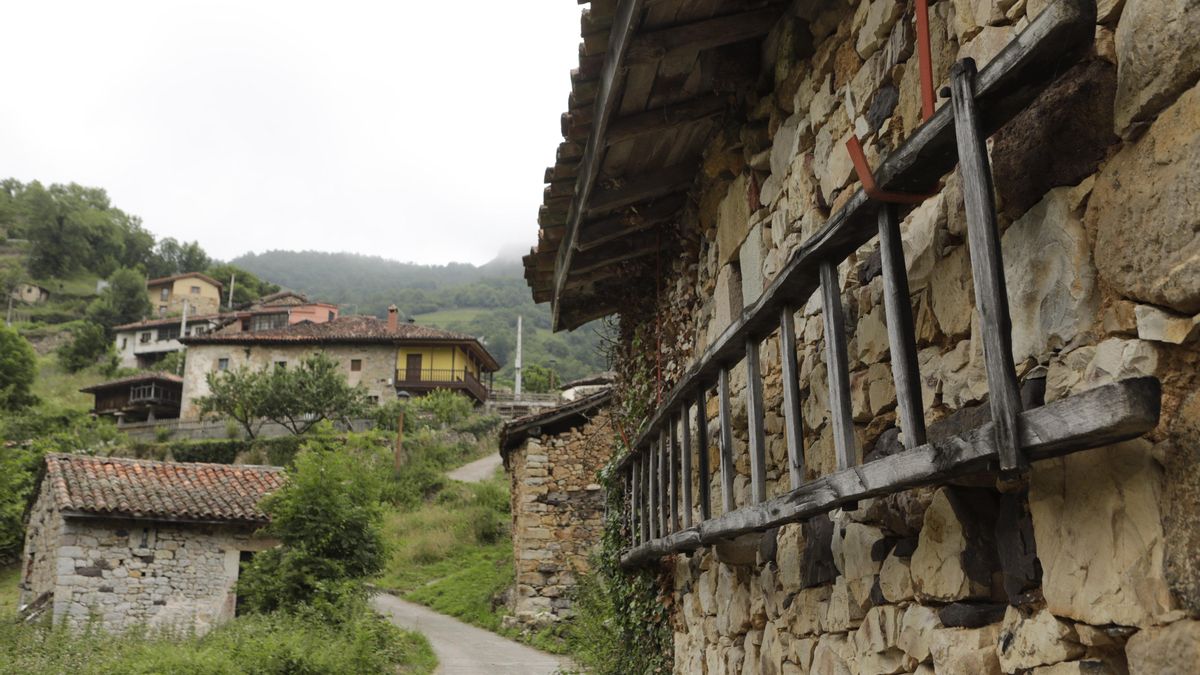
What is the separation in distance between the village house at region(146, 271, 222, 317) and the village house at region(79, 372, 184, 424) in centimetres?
2382

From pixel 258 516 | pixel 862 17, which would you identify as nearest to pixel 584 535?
pixel 258 516

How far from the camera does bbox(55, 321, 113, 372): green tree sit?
55219mm

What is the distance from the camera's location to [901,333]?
202cm

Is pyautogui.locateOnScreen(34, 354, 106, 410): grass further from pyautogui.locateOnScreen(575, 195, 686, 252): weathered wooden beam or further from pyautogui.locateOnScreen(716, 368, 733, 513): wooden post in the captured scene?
pyautogui.locateOnScreen(716, 368, 733, 513): wooden post

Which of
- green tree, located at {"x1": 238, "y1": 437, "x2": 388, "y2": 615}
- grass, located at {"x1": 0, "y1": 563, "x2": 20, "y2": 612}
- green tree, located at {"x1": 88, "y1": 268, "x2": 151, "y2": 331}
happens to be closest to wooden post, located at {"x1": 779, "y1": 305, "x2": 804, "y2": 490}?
green tree, located at {"x1": 238, "y1": 437, "x2": 388, "y2": 615}

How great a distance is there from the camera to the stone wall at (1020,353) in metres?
1.44

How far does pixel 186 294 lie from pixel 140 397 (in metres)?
27.7

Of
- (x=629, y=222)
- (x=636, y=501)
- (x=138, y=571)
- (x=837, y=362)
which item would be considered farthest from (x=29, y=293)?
(x=837, y=362)

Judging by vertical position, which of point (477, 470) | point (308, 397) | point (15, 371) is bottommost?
point (477, 470)

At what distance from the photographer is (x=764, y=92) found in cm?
379

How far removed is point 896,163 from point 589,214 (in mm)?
3285

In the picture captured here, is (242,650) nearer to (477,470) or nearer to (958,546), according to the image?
(958,546)

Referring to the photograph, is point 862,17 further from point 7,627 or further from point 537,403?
point 537,403

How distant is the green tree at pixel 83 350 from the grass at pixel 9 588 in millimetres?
37076
